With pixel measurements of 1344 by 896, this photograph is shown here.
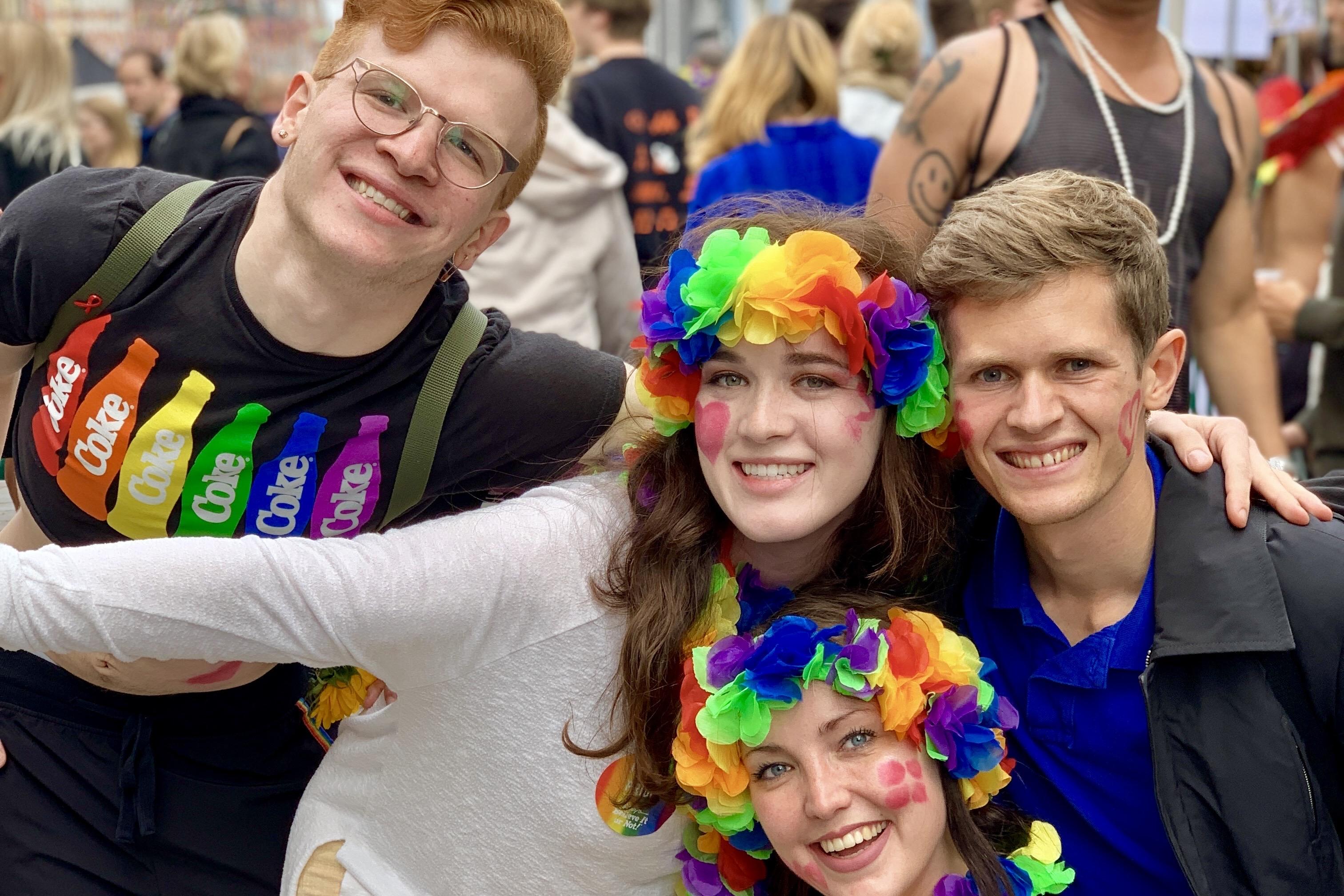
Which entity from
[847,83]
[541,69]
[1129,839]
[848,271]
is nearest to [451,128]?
[541,69]

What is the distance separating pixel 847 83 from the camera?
6.08 m

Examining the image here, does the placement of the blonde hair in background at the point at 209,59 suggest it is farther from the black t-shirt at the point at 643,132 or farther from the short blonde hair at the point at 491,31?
the short blonde hair at the point at 491,31

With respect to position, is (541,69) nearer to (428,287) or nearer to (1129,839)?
(428,287)

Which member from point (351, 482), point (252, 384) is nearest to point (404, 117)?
point (252, 384)

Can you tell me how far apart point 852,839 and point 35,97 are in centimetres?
456

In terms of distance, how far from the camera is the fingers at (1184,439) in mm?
2438

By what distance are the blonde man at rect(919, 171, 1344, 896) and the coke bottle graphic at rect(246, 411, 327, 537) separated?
1.06m

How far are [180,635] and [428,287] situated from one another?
2.51ft

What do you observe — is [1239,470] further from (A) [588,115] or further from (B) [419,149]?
(A) [588,115]

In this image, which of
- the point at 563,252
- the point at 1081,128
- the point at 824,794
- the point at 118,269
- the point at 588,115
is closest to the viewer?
the point at 824,794

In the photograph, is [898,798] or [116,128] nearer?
[898,798]

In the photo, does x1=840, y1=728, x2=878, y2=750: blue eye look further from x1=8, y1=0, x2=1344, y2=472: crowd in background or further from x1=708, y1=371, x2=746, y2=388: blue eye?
x1=8, y1=0, x2=1344, y2=472: crowd in background

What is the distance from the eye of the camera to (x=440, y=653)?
2.29 m

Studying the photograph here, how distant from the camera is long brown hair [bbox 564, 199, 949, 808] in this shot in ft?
7.80
